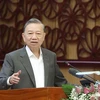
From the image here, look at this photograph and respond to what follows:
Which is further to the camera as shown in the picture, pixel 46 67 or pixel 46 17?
pixel 46 17

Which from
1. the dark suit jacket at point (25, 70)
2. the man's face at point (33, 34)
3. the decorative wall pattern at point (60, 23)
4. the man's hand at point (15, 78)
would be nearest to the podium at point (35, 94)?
the man's hand at point (15, 78)

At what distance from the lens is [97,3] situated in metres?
3.72

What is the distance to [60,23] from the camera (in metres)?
3.81

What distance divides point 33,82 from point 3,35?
5.94 ft

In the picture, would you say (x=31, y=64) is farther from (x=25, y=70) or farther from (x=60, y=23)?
(x=60, y=23)

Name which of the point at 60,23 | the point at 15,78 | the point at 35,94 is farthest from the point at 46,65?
the point at 60,23

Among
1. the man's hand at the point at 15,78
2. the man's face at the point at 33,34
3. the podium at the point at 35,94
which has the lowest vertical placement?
the podium at the point at 35,94

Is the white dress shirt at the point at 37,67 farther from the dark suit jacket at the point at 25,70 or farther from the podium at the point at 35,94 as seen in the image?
the podium at the point at 35,94

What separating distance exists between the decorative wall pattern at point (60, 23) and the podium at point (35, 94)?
6.60 ft

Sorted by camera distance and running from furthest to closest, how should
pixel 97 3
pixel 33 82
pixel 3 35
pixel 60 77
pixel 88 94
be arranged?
pixel 3 35 < pixel 97 3 < pixel 60 77 < pixel 33 82 < pixel 88 94

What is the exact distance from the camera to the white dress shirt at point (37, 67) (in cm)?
236

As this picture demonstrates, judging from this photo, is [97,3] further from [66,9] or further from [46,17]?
[46,17]

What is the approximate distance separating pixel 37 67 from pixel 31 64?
54 millimetres

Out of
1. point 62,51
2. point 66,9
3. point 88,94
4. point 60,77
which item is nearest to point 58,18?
point 66,9
